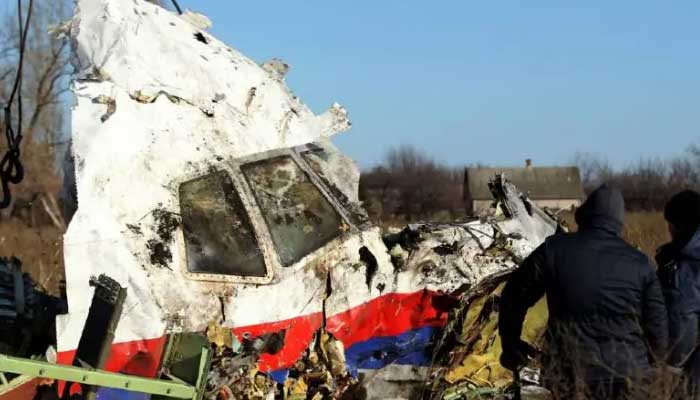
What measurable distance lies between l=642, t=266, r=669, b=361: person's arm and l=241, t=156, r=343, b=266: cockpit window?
1.96 m

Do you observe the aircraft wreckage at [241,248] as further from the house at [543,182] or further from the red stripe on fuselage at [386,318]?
the house at [543,182]

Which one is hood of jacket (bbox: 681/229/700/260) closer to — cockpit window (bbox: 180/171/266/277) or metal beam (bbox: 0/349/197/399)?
cockpit window (bbox: 180/171/266/277)

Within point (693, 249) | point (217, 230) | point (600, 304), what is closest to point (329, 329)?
point (217, 230)

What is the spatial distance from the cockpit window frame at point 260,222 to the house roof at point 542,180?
5184cm

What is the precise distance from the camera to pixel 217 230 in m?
5.16

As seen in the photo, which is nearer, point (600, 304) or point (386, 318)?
point (600, 304)

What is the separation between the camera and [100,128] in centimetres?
Result: 514

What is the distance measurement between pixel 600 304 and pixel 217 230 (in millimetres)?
2175

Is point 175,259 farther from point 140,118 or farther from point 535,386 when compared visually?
point 535,386

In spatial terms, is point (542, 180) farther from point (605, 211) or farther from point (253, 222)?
point (605, 211)

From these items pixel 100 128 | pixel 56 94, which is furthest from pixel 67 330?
pixel 56 94

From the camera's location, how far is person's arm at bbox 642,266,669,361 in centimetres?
406

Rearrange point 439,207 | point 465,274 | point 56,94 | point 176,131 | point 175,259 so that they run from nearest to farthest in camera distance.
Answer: point 175,259 → point 176,131 → point 465,274 → point 56,94 → point 439,207

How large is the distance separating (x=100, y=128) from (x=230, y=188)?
2.62 feet
